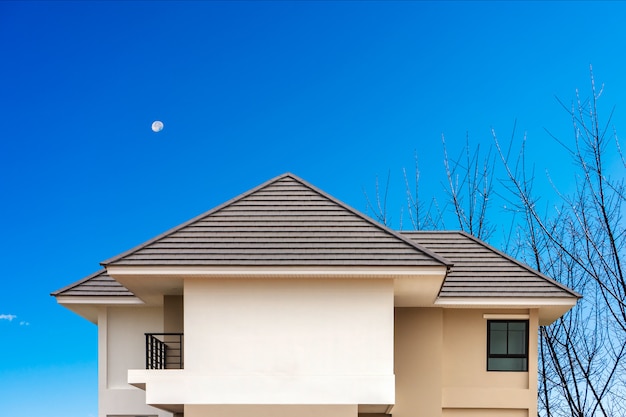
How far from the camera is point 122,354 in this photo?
584 inches

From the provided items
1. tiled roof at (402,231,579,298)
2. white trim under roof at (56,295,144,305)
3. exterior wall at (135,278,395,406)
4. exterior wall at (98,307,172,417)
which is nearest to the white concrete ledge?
exterior wall at (135,278,395,406)

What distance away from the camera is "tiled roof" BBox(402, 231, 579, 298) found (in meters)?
13.8

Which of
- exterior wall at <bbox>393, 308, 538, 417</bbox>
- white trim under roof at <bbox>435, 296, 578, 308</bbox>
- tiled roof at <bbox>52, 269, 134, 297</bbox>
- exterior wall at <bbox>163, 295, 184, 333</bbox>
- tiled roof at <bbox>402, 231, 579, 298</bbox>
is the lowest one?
exterior wall at <bbox>393, 308, 538, 417</bbox>

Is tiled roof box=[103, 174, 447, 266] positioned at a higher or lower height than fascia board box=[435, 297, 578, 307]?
higher

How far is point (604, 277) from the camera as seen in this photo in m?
15.2

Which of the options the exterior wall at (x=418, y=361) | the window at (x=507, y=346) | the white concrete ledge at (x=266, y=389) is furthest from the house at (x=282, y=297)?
the exterior wall at (x=418, y=361)

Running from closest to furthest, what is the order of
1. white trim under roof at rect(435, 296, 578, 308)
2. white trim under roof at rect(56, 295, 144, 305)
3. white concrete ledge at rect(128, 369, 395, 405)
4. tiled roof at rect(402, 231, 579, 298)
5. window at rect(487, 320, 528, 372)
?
white concrete ledge at rect(128, 369, 395, 405) → white trim under roof at rect(435, 296, 578, 308) → tiled roof at rect(402, 231, 579, 298) → window at rect(487, 320, 528, 372) → white trim under roof at rect(56, 295, 144, 305)

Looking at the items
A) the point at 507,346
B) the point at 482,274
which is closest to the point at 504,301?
the point at 482,274

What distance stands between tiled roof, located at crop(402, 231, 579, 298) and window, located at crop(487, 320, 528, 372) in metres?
0.83

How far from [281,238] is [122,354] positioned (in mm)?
5162

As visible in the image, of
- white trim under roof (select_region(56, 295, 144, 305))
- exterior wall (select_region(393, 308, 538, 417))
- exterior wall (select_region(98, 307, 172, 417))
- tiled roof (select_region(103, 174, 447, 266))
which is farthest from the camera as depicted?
exterior wall (select_region(98, 307, 172, 417))

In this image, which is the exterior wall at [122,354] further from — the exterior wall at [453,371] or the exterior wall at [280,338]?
the exterior wall at [453,371]

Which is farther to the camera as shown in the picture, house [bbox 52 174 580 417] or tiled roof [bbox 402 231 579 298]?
tiled roof [bbox 402 231 579 298]

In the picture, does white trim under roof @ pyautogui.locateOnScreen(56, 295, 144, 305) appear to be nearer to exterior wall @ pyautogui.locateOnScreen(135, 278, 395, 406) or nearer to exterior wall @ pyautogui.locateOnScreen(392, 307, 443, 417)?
exterior wall @ pyautogui.locateOnScreen(135, 278, 395, 406)
